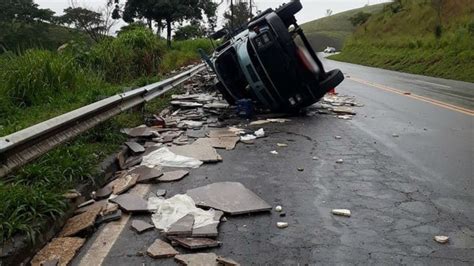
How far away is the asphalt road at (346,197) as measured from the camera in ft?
10.2

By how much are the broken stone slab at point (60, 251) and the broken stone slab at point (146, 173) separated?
1560 mm

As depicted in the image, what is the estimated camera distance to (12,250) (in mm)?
2863

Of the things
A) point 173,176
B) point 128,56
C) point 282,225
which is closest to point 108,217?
point 173,176

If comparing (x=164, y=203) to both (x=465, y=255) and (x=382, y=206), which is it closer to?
(x=382, y=206)

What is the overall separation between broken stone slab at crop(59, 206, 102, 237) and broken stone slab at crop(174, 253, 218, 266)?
3.01ft

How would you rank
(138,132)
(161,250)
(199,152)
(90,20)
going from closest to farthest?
(161,250) < (199,152) < (138,132) < (90,20)

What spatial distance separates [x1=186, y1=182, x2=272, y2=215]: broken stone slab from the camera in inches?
155

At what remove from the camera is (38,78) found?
8398mm

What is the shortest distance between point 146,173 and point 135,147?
1.19m

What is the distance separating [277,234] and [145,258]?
1015 mm

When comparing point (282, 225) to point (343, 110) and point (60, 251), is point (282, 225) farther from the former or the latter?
point (343, 110)

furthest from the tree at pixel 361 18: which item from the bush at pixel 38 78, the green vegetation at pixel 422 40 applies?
the bush at pixel 38 78

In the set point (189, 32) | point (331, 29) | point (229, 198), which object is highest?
point (189, 32)

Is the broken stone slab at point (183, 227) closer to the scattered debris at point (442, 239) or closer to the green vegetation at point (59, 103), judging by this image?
the green vegetation at point (59, 103)
